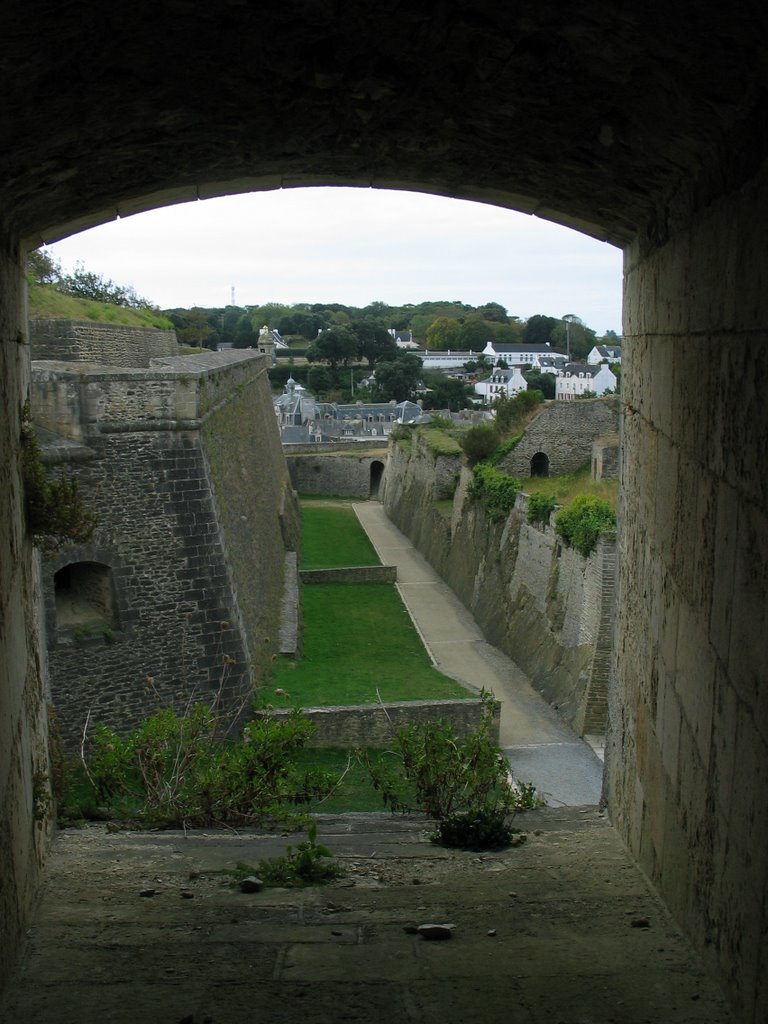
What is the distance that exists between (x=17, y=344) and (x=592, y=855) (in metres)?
4.06

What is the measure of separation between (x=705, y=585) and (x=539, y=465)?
25048mm

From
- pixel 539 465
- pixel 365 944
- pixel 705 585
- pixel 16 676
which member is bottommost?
pixel 539 465

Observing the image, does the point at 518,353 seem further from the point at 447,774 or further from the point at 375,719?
the point at 447,774

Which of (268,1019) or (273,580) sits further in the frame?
(273,580)

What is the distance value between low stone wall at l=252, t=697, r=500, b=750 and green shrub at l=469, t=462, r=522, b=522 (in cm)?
884

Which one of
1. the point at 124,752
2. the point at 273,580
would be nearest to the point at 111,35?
the point at 124,752

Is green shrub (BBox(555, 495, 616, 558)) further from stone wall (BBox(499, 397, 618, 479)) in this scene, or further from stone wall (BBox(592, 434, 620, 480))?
stone wall (BBox(499, 397, 618, 479))

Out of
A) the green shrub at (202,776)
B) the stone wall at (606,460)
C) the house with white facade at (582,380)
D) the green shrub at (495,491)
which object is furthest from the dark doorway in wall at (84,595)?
the house with white facade at (582,380)

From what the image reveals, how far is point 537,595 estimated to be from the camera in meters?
19.1

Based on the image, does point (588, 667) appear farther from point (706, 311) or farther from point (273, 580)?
point (706, 311)

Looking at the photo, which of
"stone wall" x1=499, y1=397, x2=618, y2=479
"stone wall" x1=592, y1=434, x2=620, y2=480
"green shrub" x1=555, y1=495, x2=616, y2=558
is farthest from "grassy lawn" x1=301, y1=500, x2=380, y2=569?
"green shrub" x1=555, y1=495, x2=616, y2=558

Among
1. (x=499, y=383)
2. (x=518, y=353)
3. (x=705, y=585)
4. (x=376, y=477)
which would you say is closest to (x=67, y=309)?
(x=705, y=585)

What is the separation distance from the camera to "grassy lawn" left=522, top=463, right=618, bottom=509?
2211 cm

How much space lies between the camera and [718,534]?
3670 millimetres
